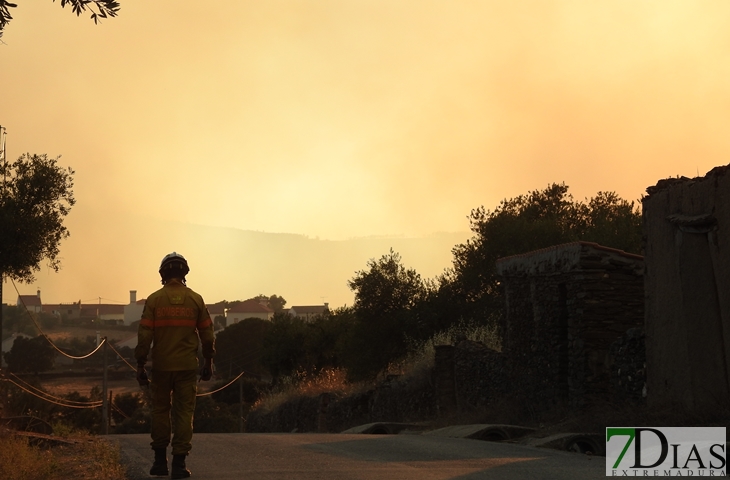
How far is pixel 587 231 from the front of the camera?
43.3 m

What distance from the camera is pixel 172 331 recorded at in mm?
9125

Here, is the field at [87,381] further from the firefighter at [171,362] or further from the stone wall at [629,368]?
the firefighter at [171,362]

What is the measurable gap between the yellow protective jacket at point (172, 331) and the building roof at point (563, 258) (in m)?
9.23

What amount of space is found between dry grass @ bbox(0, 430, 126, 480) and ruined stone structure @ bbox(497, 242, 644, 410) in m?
8.68

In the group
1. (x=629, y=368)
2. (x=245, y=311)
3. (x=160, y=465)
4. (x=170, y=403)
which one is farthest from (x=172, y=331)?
(x=245, y=311)

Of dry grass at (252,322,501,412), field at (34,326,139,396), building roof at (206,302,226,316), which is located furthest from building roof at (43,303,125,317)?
dry grass at (252,322,501,412)

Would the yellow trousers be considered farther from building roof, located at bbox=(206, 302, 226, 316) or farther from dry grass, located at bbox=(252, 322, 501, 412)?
building roof, located at bbox=(206, 302, 226, 316)

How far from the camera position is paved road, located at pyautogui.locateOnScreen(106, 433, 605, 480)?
9.16 metres

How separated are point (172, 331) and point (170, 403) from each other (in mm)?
702

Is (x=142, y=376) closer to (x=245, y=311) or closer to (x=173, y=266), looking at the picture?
(x=173, y=266)

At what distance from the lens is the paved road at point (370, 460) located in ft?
30.1

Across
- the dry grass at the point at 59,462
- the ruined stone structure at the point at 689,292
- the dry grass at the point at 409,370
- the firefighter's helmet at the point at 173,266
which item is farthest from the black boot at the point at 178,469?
the dry grass at the point at 409,370

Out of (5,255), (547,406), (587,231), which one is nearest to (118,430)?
(5,255)

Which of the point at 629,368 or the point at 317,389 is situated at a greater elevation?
the point at 629,368
